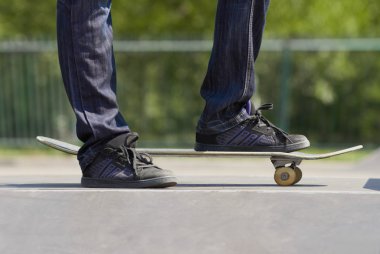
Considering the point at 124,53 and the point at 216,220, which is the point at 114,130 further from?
the point at 124,53

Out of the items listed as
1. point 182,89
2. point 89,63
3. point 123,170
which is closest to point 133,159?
point 123,170

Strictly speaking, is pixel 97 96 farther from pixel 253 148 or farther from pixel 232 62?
pixel 253 148

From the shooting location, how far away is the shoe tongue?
3053mm

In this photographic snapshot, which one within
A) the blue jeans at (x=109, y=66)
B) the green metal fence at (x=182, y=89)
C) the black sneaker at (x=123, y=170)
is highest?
the blue jeans at (x=109, y=66)

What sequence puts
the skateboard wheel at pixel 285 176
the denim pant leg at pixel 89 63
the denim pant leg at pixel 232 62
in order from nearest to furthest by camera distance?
1. the denim pant leg at pixel 89 63
2. the denim pant leg at pixel 232 62
3. the skateboard wheel at pixel 285 176

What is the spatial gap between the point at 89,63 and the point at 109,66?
83 millimetres

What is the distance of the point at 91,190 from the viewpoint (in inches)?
111

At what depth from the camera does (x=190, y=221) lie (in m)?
2.75

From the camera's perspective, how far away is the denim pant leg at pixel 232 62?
10.4 feet

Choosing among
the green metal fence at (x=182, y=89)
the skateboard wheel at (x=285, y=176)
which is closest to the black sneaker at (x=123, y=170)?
the skateboard wheel at (x=285, y=176)

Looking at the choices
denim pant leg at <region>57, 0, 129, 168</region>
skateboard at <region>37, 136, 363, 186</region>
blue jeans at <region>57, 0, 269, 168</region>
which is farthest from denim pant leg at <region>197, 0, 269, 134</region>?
denim pant leg at <region>57, 0, 129, 168</region>

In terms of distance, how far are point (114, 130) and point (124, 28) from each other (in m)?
13.1

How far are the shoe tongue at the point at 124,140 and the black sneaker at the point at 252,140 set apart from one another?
1.03 ft

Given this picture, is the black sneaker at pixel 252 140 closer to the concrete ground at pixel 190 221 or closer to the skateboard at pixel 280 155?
the skateboard at pixel 280 155
